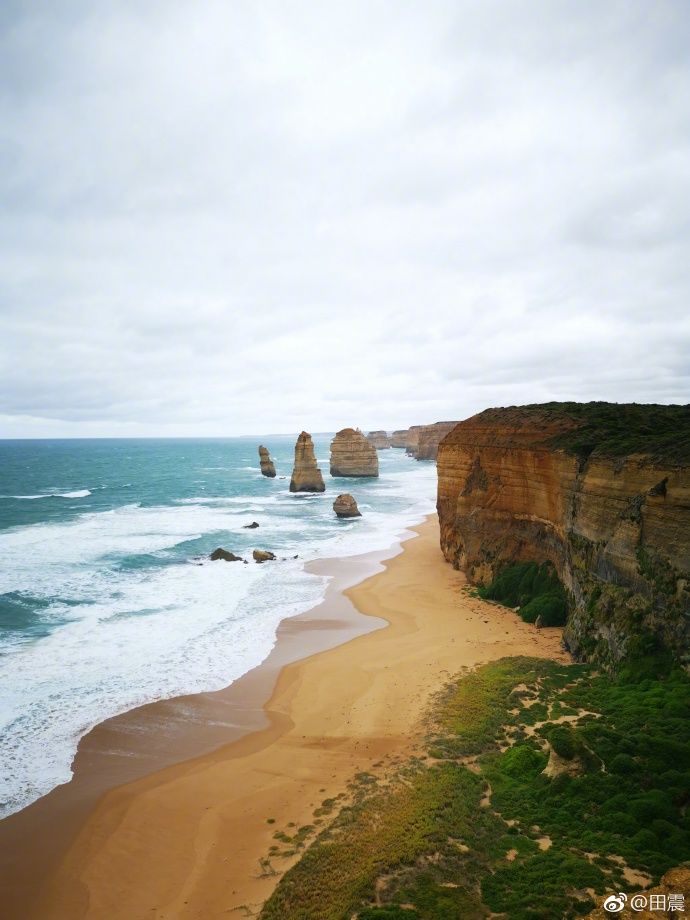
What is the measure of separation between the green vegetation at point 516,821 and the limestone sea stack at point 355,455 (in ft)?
238

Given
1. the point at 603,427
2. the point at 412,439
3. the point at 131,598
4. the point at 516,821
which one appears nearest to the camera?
the point at 516,821

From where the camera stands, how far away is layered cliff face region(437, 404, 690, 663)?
13.4 m

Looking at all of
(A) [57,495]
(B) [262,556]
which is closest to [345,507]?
(B) [262,556]

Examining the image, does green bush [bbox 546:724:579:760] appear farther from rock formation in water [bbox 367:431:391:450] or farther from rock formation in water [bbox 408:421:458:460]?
rock formation in water [bbox 367:431:391:450]

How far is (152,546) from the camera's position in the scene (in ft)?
125

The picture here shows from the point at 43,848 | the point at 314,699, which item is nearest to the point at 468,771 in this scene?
the point at 314,699

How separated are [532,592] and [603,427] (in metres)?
7.46

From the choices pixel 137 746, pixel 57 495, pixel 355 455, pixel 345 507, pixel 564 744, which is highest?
pixel 355 455

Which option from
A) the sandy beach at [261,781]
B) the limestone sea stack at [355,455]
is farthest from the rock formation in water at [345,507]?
the limestone sea stack at [355,455]

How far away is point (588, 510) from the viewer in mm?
17703

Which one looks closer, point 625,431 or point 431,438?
point 625,431

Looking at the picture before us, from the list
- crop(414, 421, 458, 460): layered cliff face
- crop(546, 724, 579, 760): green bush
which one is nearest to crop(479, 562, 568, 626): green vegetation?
crop(546, 724, 579, 760): green bush

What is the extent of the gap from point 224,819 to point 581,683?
9645 mm

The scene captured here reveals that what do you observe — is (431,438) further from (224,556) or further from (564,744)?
(564,744)
